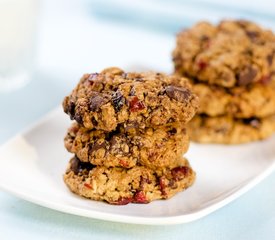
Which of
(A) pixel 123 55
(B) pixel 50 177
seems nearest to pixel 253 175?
(B) pixel 50 177

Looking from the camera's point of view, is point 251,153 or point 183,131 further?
point 251,153

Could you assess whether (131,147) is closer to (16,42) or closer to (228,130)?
(228,130)

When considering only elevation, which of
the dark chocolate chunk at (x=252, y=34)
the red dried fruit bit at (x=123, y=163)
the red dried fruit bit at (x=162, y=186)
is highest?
the dark chocolate chunk at (x=252, y=34)

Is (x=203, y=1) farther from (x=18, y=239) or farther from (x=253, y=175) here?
(x=18, y=239)

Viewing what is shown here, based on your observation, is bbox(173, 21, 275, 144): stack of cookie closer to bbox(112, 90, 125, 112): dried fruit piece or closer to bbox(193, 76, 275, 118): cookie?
bbox(193, 76, 275, 118): cookie

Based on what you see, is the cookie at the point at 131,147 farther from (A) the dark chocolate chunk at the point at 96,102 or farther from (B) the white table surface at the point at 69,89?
(B) the white table surface at the point at 69,89

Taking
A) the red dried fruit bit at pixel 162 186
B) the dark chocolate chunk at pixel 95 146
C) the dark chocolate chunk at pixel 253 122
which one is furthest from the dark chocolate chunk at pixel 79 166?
the dark chocolate chunk at pixel 253 122

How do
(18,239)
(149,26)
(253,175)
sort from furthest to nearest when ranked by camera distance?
→ (149,26)
(253,175)
(18,239)
